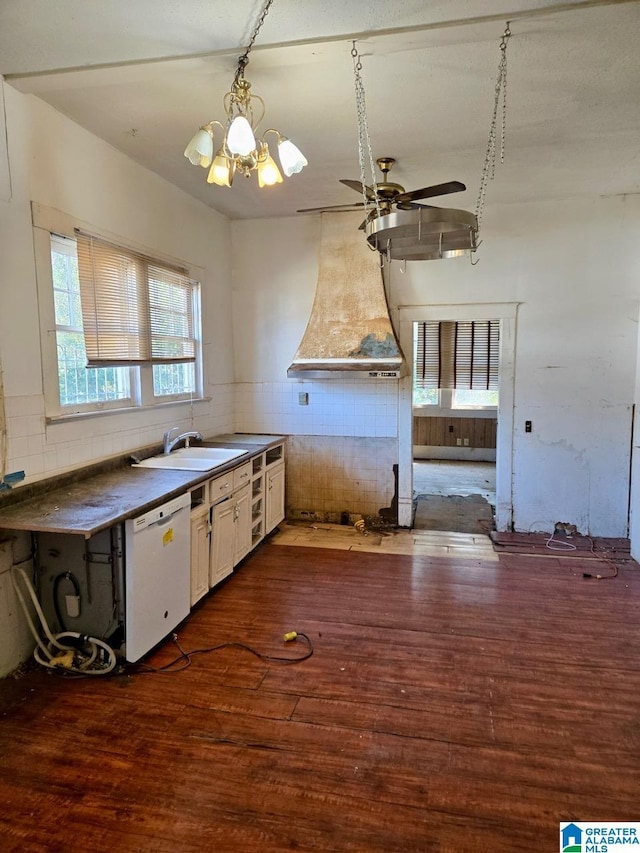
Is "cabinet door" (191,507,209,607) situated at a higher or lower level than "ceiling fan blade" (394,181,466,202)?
lower

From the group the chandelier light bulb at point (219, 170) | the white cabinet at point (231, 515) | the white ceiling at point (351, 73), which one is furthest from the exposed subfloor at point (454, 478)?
the chandelier light bulb at point (219, 170)

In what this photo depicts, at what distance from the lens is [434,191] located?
2627 millimetres

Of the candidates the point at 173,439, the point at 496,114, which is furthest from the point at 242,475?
the point at 496,114

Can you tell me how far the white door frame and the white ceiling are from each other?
1282mm

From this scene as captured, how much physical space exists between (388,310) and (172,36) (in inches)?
117

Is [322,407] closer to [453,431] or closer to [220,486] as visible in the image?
[220,486]

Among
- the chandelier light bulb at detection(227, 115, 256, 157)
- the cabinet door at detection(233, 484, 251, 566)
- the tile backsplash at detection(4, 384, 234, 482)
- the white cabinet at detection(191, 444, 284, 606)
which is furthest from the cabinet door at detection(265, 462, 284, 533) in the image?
the chandelier light bulb at detection(227, 115, 256, 157)

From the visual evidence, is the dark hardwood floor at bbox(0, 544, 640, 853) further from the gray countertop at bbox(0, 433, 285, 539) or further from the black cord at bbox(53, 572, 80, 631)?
the gray countertop at bbox(0, 433, 285, 539)

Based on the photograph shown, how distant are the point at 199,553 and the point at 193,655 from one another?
66 cm

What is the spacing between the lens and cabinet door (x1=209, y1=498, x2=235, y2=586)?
353 cm

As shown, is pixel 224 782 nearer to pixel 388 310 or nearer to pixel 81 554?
pixel 81 554

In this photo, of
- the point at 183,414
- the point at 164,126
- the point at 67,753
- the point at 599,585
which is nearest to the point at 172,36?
the point at 164,126

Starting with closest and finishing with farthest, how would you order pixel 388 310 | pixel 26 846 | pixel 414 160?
pixel 26 846 → pixel 414 160 → pixel 388 310

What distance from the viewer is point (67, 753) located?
2.13 m
